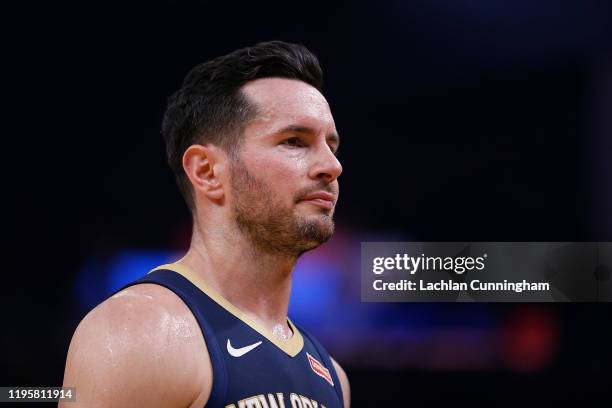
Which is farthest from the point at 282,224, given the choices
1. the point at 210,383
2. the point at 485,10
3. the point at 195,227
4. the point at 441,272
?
the point at 485,10

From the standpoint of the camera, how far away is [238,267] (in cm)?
174

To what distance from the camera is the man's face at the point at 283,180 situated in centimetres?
169

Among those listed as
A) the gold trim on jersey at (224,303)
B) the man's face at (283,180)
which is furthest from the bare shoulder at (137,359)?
the man's face at (283,180)

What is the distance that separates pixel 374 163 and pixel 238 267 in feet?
7.73

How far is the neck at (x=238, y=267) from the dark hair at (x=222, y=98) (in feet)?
0.52

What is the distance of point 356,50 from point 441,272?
57.2 inches

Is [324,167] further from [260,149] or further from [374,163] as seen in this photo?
[374,163]

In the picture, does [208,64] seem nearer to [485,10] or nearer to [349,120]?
[349,120]

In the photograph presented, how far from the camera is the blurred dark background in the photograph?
3797 mm

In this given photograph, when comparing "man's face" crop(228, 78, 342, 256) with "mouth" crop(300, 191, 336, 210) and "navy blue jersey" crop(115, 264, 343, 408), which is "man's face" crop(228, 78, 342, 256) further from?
"navy blue jersey" crop(115, 264, 343, 408)

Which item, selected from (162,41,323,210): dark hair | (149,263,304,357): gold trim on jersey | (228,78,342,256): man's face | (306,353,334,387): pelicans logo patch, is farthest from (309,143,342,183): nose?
(306,353,334,387): pelicans logo patch

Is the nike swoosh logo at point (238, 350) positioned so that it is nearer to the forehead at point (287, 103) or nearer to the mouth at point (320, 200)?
the mouth at point (320, 200)

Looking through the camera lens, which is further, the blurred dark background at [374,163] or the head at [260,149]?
the blurred dark background at [374,163]

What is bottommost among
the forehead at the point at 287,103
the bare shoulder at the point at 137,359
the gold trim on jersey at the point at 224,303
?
the bare shoulder at the point at 137,359
